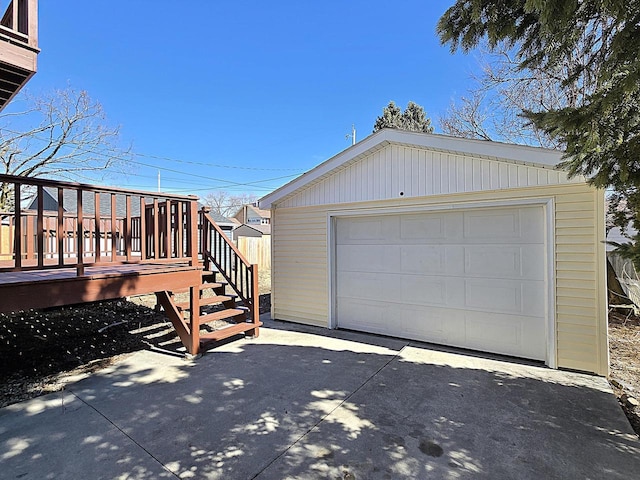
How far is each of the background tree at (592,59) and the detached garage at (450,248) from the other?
150 centimetres

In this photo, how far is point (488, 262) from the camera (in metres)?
4.38

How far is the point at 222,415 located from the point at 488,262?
378 cm

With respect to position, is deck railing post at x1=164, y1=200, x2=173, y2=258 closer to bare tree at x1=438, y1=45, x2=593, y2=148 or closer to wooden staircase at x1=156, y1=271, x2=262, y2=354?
wooden staircase at x1=156, y1=271, x2=262, y2=354

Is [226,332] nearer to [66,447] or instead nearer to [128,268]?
[128,268]

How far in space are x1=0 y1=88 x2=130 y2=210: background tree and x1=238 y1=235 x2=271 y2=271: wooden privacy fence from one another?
6.31 metres

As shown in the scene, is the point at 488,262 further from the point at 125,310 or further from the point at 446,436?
the point at 125,310

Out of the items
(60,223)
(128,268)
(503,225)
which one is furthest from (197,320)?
(503,225)

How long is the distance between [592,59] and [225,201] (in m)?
40.2

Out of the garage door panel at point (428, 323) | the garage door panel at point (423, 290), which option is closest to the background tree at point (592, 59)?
the garage door panel at point (423, 290)

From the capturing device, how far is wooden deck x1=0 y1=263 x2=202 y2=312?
2861 mm

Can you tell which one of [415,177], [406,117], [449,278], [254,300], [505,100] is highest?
[406,117]

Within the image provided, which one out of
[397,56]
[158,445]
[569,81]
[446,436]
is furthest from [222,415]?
[397,56]

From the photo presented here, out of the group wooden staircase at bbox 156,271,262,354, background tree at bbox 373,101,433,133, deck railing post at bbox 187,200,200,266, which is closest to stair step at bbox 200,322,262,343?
wooden staircase at bbox 156,271,262,354

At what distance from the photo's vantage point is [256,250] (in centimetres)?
1441
